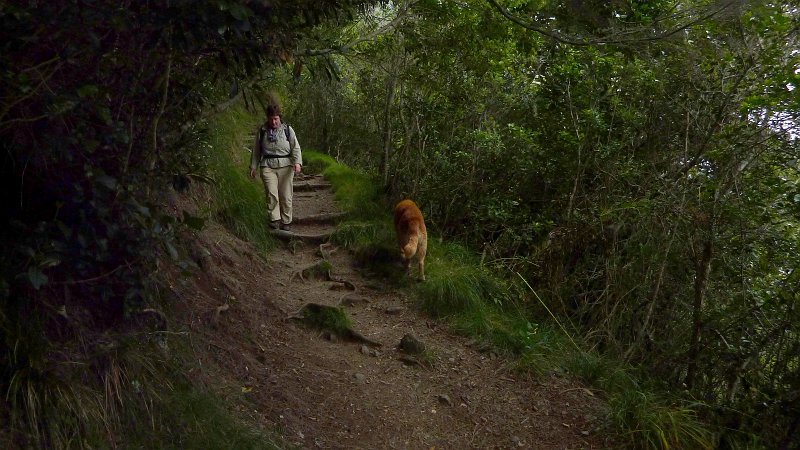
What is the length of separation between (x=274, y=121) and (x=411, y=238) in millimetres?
2790

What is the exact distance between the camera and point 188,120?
485cm

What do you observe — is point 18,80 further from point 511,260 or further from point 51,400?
point 511,260

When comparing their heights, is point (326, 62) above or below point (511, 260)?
above

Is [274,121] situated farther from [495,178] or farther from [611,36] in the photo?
[611,36]

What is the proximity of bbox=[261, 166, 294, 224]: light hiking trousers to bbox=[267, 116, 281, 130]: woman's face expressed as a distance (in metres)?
0.67

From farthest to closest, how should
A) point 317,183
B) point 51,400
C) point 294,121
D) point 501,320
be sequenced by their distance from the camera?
point 294,121
point 317,183
point 501,320
point 51,400

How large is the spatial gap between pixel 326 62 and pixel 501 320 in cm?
458

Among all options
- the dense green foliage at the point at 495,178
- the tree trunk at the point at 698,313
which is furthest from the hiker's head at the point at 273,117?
the tree trunk at the point at 698,313

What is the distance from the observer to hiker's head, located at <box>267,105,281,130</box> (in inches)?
389

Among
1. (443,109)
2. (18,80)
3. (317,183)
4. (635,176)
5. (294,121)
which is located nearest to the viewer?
(18,80)

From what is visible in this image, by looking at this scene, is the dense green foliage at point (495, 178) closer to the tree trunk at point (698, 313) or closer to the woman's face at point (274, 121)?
the tree trunk at point (698, 313)

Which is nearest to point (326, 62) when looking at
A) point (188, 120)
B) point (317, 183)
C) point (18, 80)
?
point (188, 120)

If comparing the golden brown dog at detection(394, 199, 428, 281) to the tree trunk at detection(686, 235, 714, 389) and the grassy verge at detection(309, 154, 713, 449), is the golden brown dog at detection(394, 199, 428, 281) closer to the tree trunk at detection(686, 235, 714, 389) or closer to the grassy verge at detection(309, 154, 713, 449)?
the grassy verge at detection(309, 154, 713, 449)

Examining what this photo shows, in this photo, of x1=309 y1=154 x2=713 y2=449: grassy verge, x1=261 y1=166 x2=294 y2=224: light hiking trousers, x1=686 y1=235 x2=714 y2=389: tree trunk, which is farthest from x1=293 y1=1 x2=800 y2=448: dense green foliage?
x1=261 y1=166 x2=294 y2=224: light hiking trousers
